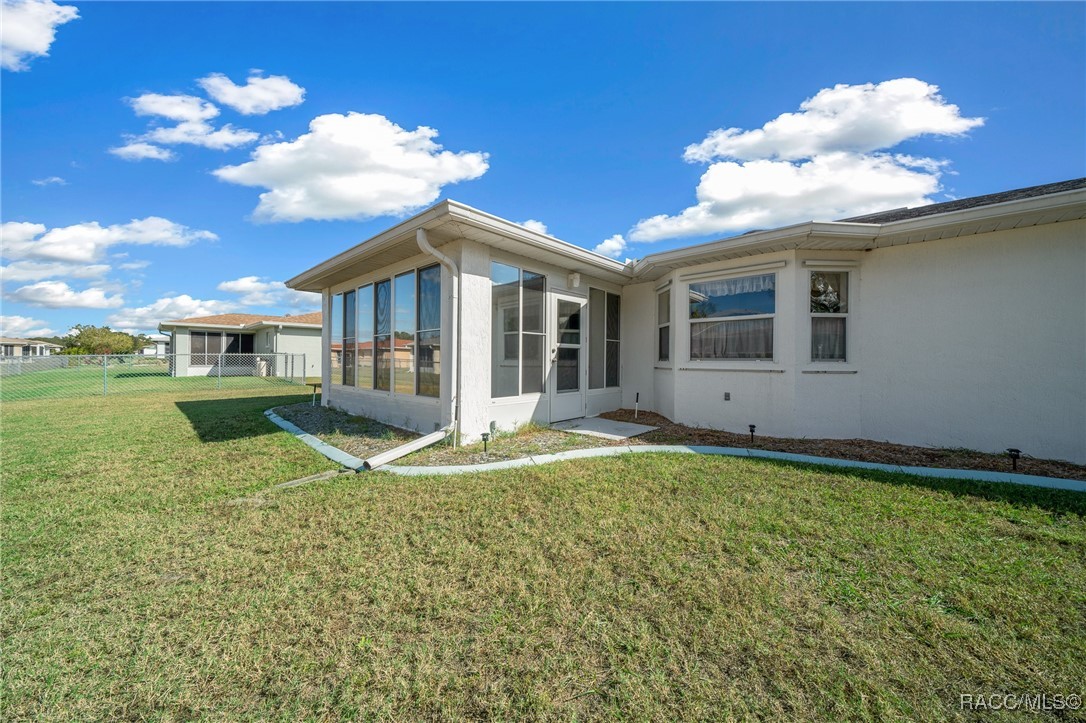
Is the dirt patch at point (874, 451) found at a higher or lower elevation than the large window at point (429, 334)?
lower

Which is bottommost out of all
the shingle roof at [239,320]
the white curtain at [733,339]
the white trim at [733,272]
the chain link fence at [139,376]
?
the chain link fence at [139,376]

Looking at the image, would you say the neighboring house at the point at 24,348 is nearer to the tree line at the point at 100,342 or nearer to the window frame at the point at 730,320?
the tree line at the point at 100,342

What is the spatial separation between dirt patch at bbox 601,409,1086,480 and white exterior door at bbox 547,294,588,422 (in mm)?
1496

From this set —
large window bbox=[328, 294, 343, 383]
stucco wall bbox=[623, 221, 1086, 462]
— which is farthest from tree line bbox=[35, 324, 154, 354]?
stucco wall bbox=[623, 221, 1086, 462]

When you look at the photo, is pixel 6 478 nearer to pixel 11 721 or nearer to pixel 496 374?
pixel 11 721

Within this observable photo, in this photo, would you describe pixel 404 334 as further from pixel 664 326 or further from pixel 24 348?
pixel 24 348

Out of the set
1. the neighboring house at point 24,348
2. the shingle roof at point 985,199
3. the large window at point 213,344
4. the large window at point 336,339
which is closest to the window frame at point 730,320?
the shingle roof at point 985,199

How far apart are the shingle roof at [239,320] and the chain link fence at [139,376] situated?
1986 mm

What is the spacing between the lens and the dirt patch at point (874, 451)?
4598 mm

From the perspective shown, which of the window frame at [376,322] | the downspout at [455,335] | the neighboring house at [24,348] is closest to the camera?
the downspout at [455,335]

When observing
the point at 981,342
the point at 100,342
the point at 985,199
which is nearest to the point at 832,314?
the point at 981,342

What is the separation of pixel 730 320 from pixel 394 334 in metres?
5.53

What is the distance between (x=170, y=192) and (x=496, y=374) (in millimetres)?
11835

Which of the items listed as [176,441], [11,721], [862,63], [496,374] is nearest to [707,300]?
[496,374]
